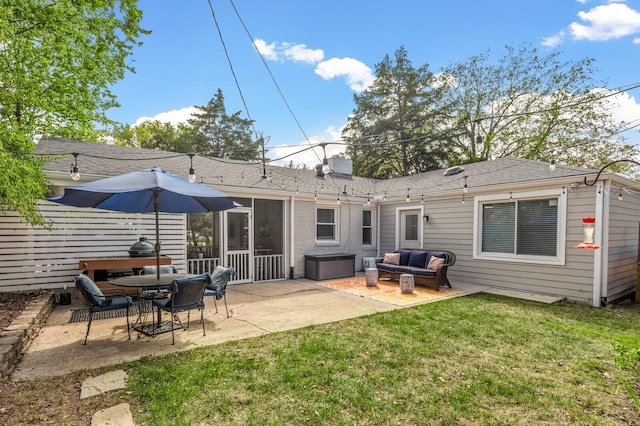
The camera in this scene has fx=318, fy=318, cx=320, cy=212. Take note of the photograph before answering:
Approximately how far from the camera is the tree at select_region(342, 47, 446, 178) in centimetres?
2145

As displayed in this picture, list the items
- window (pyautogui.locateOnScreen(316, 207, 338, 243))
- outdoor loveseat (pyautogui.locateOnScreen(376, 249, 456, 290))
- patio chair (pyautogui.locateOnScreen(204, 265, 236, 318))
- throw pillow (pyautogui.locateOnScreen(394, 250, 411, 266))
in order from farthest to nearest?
1. window (pyautogui.locateOnScreen(316, 207, 338, 243))
2. throw pillow (pyautogui.locateOnScreen(394, 250, 411, 266))
3. outdoor loveseat (pyautogui.locateOnScreen(376, 249, 456, 290))
4. patio chair (pyautogui.locateOnScreen(204, 265, 236, 318))

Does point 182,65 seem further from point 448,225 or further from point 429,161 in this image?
point 429,161

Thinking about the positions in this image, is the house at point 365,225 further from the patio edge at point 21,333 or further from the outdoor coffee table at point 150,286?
the outdoor coffee table at point 150,286

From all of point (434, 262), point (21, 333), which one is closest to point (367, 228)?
point (434, 262)

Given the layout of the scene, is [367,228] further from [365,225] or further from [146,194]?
[146,194]

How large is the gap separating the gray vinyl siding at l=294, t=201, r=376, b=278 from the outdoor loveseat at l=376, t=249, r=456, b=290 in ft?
4.55

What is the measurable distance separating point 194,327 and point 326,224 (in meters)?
6.20

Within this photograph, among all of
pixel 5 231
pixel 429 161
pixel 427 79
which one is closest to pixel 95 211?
pixel 5 231

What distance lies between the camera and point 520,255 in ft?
25.7

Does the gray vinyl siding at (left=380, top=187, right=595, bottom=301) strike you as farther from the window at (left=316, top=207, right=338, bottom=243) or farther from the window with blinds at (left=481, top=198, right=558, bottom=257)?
the window at (left=316, top=207, right=338, bottom=243)

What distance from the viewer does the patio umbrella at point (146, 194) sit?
3.99 meters

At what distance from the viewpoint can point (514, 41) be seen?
18.5 metres

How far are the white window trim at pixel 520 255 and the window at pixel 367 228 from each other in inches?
150

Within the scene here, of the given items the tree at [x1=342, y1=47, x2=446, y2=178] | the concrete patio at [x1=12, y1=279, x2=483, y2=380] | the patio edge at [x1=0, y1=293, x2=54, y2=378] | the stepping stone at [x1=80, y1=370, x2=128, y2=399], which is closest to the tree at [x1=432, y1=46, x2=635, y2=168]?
the tree at [x1=342, y1=47, x2=446, y2=178]
